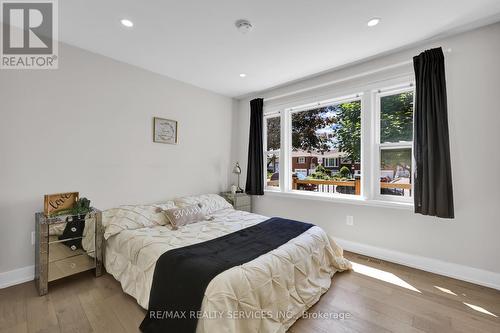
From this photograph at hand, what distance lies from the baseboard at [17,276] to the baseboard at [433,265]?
374 cm

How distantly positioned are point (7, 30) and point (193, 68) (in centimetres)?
185

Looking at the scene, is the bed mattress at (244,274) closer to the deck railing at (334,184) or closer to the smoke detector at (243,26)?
the deck railing at (334,184)

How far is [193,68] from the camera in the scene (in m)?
3.12

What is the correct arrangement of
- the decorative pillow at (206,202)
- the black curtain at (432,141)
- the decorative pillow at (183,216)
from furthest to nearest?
the decorative pillow at (206,202)
the decorative pillow at (183,216)
the black curtain at (432,141)

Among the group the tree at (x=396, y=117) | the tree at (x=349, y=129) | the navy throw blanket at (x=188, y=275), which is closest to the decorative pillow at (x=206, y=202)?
the navy throw blanket at (x=188, y=275)

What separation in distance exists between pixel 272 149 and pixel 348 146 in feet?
4.46

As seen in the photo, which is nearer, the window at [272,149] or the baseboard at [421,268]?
the baseboard at [421,268]

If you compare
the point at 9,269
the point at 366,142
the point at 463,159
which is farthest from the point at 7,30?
the point at 463,159

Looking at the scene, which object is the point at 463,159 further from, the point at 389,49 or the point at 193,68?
the point at 193,68

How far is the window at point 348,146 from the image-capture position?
284cm

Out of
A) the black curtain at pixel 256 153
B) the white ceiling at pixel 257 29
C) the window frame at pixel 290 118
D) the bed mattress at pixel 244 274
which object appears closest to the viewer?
the bed mattress at pixel 244 274

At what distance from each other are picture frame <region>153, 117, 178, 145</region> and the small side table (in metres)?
1.29

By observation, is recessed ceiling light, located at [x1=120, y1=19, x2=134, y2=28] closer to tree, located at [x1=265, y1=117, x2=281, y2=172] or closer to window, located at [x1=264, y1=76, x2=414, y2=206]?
window, located at [x1=264, y1=76, x2=414, y2=206]

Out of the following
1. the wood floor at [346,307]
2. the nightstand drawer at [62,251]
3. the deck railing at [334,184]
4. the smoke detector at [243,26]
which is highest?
the smoke detector at [243,26]
